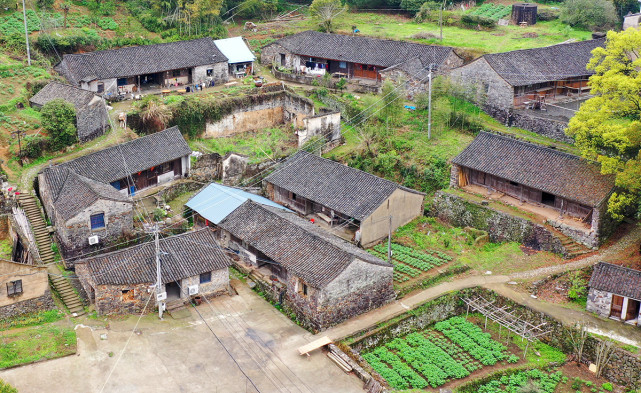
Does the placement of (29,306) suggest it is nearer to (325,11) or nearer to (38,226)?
(38,226)

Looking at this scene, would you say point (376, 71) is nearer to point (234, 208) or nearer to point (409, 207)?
point (409, 207)

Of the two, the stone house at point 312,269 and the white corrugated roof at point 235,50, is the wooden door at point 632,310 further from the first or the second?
the white corrugated roof at point 235,50

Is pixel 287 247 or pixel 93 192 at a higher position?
pixel 93 192

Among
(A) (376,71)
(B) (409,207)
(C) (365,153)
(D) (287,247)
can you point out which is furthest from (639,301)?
(A) (376,71)

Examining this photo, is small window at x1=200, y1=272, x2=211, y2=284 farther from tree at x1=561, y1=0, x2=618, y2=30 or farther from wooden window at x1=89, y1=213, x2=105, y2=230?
tree at x1=561, y1=0, x2=618, y2=30

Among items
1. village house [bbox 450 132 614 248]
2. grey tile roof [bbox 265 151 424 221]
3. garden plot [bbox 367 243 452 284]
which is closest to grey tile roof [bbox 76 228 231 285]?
grey tile roof [bbox 265 151 424 221]
